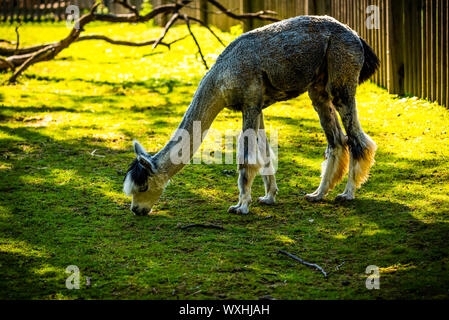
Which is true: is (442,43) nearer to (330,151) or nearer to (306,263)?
(330,151)

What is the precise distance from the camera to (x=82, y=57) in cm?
1820

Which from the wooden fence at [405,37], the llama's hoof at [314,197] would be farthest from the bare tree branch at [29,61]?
the llama's hoof at [314,197]

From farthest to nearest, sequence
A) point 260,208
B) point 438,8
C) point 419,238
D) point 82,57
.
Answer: point 82,57 < point 438,8 < point 260,208 < point 419,238

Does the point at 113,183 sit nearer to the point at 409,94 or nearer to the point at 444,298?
the point at 444,298

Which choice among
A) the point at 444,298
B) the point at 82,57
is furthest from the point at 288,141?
the point at 82,57

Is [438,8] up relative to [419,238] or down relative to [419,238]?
up

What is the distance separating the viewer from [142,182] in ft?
20.9

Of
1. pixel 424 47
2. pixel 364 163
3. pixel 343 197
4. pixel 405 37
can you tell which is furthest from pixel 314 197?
pixel 405 37

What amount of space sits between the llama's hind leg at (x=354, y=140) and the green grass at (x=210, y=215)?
16.9 inches

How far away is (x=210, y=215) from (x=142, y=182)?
1029mm

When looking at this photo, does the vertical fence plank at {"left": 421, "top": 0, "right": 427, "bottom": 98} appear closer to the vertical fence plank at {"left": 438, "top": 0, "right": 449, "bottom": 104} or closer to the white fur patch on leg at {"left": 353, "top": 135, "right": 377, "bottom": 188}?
the vertical fence plank at {"left": 438, "top": 0, "right": 449, "bottom": 104}

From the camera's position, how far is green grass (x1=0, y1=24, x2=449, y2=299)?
16.1ft
